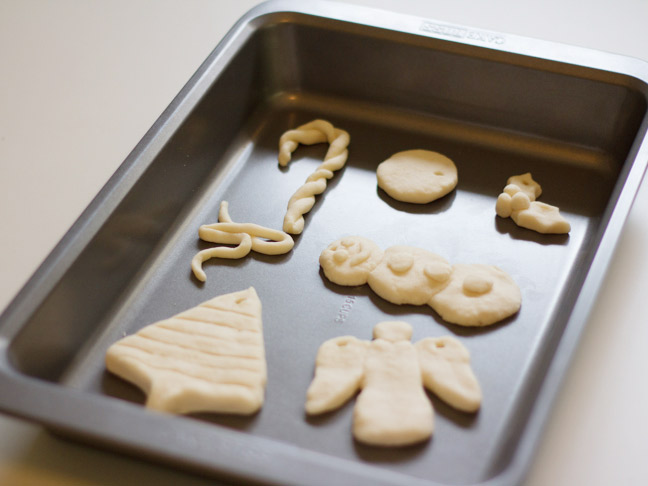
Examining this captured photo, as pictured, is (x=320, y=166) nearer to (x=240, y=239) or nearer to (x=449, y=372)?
(x=240, y=239)

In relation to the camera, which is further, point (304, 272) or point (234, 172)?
point (234, 172)

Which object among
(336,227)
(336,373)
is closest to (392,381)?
(336,373)

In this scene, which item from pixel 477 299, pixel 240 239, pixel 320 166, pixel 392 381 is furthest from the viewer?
pixel 320 166

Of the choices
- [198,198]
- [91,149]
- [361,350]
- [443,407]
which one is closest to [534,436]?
[443,407]

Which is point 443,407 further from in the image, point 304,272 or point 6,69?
point 6,69

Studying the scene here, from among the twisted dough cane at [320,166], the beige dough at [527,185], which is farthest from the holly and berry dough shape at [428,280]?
the beige dough at [527,185]

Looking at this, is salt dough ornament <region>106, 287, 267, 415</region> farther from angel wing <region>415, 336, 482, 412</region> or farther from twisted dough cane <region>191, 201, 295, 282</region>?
angel wing <region>415, 336, 482, 412</region>

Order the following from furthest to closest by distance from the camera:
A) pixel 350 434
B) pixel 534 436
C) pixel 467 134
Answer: pixel 467 134, pixel 350 434, pixel 534 436

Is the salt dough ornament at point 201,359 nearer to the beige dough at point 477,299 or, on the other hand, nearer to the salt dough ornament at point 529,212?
the beige dough at point 477,299
